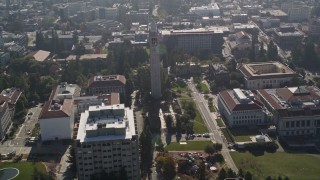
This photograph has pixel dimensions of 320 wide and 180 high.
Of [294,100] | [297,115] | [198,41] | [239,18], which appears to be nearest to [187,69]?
[198,41]

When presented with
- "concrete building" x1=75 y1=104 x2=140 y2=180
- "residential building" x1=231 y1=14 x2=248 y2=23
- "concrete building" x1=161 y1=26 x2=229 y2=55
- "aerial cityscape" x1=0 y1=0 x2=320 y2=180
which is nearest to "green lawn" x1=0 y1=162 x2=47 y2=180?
"aerial cityscape" x1=0 y1=0 x2=320 y2=180

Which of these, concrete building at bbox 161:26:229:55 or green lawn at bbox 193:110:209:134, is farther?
concrete building at bbox 161:26:229:55

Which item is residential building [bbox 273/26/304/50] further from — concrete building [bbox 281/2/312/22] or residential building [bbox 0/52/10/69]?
residential building [bbox 0/52/10/69]

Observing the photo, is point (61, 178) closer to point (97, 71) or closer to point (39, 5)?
point (97, 71)

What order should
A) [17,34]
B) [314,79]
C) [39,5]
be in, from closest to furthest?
[314,79], [17,34], [39,5]

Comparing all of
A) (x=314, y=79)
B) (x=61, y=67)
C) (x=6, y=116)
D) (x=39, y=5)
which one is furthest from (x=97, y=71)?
(x=39, y=5)

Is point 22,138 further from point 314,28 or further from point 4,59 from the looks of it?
point 314,28
